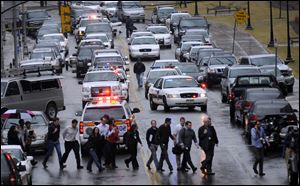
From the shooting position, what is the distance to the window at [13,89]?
4523cm

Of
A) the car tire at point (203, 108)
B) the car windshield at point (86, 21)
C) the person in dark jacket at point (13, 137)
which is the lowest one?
the car windshield at point (86, 21)

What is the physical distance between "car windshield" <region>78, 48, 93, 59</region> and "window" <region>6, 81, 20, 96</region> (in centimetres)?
2005

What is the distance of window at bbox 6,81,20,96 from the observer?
148 feet

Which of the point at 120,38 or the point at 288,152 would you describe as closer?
the point at 288,152

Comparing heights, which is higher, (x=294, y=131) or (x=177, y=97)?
(x=294, y=131)

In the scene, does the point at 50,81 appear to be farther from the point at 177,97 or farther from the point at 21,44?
the point at 21,44

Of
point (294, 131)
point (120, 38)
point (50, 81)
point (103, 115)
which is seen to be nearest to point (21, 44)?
point (120, 38)

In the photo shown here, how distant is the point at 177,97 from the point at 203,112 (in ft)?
4.16

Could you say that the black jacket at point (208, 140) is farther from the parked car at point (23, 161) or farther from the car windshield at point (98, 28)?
the car windshield at point (98, 28)

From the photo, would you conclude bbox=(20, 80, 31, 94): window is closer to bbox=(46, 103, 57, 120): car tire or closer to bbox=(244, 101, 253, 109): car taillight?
bbox=(46, 103, 57, 120): car tire

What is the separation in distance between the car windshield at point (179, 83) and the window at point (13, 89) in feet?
19.7

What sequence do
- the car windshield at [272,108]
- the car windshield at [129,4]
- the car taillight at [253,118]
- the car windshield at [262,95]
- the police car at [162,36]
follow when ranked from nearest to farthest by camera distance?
1. the car taillight at [253,118]
2. the car windshield at [272,108]
3. the car windshield at [262,95]
4. the police car at [162,36]
5. the car windshield at [129,4]

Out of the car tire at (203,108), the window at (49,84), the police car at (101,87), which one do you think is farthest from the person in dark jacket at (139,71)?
the car tire at (203,108)

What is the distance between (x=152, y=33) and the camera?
250 ft
